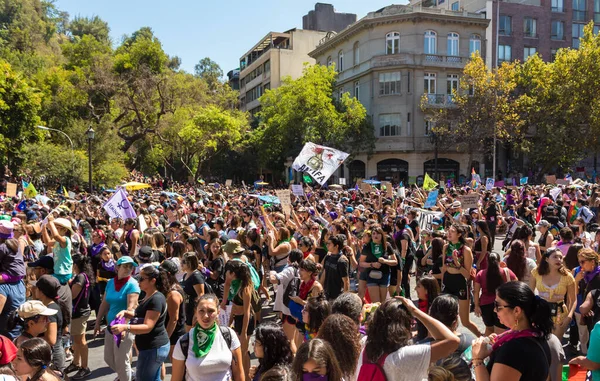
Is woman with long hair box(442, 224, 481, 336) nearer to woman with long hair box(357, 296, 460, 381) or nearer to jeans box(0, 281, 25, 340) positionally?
woman with long hair box(357, 296, 460, 381)

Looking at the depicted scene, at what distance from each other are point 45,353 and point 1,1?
65.7 metres

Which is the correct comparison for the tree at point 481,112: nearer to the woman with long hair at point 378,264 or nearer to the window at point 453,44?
the window at point 453,44

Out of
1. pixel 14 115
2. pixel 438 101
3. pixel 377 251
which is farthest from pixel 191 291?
pixel 438 101

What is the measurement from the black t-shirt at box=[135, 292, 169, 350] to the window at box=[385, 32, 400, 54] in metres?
39.8

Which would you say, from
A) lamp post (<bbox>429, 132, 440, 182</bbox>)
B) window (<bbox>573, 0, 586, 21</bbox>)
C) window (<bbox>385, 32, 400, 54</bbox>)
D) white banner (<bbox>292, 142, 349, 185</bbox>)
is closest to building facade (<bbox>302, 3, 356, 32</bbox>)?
window (<bbox>385, 32, 400, 54</bbox>)

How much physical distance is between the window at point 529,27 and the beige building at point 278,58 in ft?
74.2

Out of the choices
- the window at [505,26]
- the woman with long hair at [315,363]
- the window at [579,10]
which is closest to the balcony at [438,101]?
the window at [505,26]

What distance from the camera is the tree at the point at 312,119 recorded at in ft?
131

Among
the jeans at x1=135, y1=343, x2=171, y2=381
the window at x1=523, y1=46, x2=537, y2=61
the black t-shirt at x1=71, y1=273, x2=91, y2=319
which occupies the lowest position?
the jeans at x1=135, y1=343, x2=171, y2=381

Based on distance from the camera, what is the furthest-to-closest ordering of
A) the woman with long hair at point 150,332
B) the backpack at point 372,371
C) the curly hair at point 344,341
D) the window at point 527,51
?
1. the window at point 527,51
2. the woman with long hair at point 150,332
3. the curly hair at point 344,341
4. the backpack at point 372,371

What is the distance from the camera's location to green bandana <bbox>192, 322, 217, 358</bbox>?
4.14 m

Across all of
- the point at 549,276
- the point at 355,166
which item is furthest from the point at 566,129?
the point at 549,276

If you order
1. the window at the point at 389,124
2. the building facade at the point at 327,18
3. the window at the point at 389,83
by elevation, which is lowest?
the window at the point at 389,124

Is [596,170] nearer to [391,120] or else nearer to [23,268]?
[391,120]
